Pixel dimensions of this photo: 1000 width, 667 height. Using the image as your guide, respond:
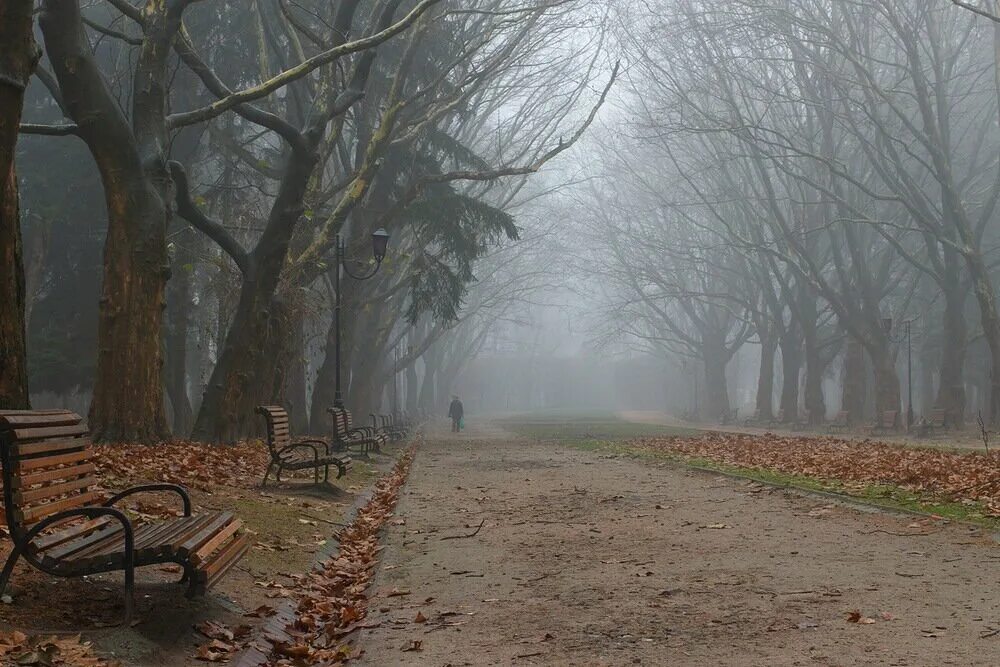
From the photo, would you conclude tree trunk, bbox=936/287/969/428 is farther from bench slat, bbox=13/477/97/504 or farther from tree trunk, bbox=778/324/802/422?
bench slat, bbox=13/477/97/504

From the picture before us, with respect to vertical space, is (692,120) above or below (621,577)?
above

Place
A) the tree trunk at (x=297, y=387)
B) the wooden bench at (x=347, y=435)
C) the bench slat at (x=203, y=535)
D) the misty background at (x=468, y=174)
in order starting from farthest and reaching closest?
the tree trunk at (x=297, y=387) < the misty background at (x=468, y=174) < the wooden bench at (x=347, y=435) < the bench slat at (x=203, y=535)

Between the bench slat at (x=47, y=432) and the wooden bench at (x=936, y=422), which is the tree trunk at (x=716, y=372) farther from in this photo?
the bench slat at (x=47, y=432)

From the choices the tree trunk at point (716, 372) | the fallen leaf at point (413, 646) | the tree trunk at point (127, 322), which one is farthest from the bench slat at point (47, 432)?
the tree trunk at point (716, 372)

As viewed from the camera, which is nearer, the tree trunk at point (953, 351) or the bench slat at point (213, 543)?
the bench slat at point (213, 543)

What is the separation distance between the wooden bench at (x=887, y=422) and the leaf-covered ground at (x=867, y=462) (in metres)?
6.08

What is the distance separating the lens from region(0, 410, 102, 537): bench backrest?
5.68 meters

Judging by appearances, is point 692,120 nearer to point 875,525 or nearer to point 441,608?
point 875,525

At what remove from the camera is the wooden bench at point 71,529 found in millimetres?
5664

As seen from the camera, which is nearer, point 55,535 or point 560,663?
point 560,663

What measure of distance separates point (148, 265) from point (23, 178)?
1608 cm

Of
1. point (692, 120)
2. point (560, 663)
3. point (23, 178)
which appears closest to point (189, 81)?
point (23, 178)

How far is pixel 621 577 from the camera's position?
24.9 feet

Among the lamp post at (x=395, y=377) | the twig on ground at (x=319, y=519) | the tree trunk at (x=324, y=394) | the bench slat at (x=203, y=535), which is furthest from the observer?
the lamp post at (x=395, y=377)
